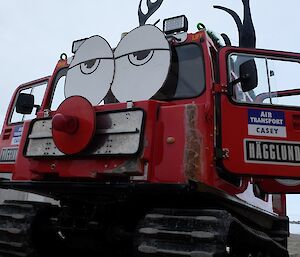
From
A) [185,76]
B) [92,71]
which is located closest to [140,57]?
[185,76]

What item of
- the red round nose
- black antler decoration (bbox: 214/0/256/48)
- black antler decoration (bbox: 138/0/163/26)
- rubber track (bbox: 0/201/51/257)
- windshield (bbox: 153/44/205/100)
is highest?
black antler decoration (bbox: 138/0/163/26)

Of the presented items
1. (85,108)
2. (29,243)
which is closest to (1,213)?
(29,243)

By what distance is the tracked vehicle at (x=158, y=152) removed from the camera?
2.97m

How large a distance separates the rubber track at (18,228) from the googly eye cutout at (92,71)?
1122mm

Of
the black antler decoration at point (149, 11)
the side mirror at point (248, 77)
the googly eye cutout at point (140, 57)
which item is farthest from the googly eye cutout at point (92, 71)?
the side mirror at point (248, 77)

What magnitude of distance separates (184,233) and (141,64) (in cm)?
164

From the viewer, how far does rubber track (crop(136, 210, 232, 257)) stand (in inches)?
102

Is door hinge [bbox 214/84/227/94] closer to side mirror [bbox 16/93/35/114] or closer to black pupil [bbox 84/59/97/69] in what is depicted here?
black pupil [bbox 84/59/97/69]

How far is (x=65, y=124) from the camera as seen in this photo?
326 cm

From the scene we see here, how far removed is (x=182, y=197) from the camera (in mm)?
3051

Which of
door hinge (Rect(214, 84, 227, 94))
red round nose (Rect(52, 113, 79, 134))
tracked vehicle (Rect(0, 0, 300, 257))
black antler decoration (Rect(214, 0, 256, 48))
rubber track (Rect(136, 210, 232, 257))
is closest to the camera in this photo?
rubber track (Rect(136, 210, 232, 257))

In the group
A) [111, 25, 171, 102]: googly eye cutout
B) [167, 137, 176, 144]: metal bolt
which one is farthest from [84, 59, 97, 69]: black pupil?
[167, 137, 176, 144]: metal bolt

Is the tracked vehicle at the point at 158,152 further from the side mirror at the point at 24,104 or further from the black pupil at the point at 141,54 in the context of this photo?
the side mirror at the point at 24,104

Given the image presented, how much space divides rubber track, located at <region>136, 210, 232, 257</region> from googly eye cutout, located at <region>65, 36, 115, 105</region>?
1470 millimetres
